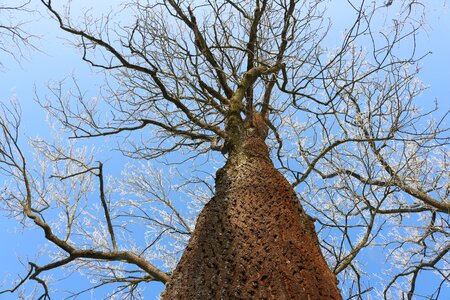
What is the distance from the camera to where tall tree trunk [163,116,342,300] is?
159 cm

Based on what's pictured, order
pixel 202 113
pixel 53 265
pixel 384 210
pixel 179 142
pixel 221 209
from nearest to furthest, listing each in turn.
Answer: pixel 221 209
pixel 53 265
pixel 202 113
pixel 179 142
pixel 384 210

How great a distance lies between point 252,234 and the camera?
1.89 m

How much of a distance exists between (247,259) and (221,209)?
523mm

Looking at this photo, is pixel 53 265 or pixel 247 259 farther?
pixel 53 265

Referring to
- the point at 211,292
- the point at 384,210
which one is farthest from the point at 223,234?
the point at 384,210

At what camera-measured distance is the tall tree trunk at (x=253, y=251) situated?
62.8 inches

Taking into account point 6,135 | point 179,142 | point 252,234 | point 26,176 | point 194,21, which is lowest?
point 252,234

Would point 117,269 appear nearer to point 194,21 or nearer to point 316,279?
point 194,21

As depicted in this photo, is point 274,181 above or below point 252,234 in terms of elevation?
above

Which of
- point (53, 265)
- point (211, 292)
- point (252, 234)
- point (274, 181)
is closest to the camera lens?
point (211, 292)

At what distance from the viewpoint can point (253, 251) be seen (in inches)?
69.4

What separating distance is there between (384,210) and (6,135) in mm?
5035

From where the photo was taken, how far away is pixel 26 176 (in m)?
3.70

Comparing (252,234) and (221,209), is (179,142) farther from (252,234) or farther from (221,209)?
(252,234)
